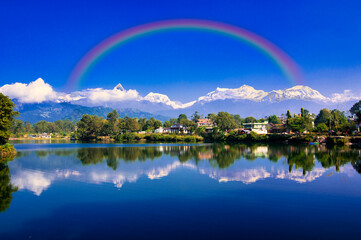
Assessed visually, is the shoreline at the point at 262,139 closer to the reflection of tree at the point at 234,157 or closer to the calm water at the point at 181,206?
the reflection of tree at the point at 234,157

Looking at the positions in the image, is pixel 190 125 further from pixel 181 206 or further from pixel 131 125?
pixel 181 206

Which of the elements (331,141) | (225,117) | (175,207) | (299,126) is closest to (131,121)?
(225,117)

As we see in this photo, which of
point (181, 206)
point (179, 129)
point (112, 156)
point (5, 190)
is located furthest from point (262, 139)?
point (5, 190)

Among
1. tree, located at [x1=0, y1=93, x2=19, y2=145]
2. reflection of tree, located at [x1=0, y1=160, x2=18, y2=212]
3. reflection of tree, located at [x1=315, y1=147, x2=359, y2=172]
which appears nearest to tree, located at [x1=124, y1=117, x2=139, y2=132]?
tree, located at [x1=0, y1=93, x2=19, y2=145]

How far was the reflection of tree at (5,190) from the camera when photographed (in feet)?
49.9

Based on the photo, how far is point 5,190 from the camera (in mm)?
18562

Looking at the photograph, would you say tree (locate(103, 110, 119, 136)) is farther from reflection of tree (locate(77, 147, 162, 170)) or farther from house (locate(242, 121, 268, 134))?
reflection of tree (locate(77, 147, 162, 170))

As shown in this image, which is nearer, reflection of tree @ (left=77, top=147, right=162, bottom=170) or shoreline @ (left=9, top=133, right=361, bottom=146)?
reflection of tree @ (left=77, top=147, right=162, bottom=170)

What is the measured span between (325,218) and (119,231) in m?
9.72

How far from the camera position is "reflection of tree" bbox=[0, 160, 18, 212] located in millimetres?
15223

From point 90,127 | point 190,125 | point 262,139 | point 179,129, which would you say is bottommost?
point 262,139

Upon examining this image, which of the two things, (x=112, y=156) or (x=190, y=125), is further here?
(x=190, y=125)

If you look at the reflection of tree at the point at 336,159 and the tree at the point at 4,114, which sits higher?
the tree at the point at 4,114

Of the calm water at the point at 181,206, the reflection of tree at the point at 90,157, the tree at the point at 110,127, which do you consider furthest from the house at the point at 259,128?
the calm water at the point at 181,206
